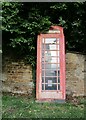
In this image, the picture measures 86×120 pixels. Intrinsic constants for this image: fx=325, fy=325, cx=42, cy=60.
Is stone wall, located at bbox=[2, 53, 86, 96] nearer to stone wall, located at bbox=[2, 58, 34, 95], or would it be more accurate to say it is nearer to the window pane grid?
stone wall, located at bbox=[2, 58, 34, 95]

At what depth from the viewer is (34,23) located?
1052 cm

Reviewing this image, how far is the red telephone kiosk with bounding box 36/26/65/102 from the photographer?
1034cm

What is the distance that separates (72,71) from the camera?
35.8 feet

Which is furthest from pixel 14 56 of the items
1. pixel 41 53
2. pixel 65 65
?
pixel 65 65

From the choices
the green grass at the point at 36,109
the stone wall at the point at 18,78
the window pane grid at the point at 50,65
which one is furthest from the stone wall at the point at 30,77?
the green grass at the point at 36,109

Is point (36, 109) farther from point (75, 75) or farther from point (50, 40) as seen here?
point (50, 40)

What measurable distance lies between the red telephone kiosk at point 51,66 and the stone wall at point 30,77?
52 centimetres

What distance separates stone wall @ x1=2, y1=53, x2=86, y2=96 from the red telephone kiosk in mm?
523

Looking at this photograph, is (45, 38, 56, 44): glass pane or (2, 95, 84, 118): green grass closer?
(2, 95, 84, 118): green grass

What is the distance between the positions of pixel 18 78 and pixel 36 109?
212cm

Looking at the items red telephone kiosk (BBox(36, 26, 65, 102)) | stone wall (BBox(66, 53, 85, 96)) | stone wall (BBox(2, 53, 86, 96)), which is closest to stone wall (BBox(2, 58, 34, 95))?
stone wall (BBox(2, 53, 86, 96))

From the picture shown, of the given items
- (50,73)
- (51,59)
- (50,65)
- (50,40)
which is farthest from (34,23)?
(50,73)

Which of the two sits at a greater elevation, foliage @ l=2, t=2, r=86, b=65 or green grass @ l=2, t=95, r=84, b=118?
foliage @ l=2, t=2, r=86, b=65

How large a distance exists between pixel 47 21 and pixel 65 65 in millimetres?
1576
